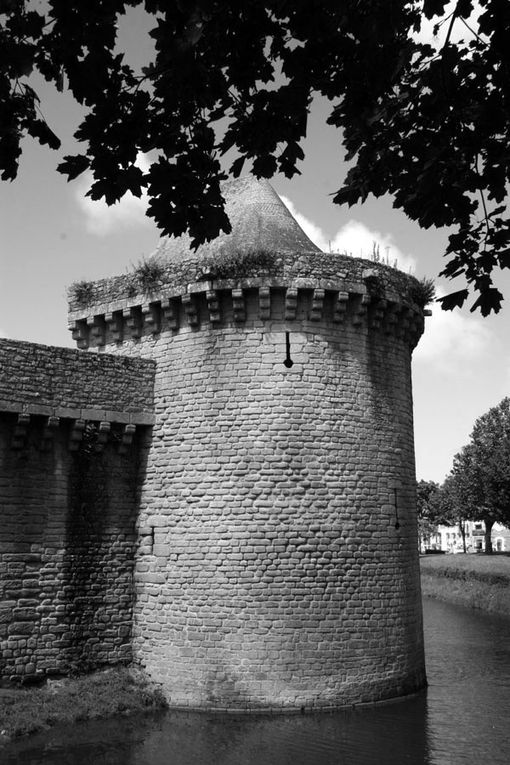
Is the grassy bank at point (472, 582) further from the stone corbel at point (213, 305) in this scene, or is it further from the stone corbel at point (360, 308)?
the stone corbel at point (213, 305)

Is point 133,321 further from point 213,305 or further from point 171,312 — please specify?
point 213,305

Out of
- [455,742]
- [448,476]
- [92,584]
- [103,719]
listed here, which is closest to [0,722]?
[103,719]

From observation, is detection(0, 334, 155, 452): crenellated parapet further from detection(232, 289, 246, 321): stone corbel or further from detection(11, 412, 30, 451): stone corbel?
detection(232, 289, 246, 321): stone corbel

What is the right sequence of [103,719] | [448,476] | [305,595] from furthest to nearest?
1. [448,476]
2. [305,595]
3. [103,719]

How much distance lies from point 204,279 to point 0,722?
799cm

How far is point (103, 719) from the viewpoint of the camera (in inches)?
470

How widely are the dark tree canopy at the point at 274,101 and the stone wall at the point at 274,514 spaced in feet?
25.1

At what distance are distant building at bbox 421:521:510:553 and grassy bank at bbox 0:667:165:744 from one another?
277 ft

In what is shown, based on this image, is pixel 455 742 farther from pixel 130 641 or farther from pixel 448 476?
pixel 448 476

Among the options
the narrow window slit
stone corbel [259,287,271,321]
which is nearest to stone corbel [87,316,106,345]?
stone corbel [259,287,271,321]

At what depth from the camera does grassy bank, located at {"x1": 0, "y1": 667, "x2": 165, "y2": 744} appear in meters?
11.2

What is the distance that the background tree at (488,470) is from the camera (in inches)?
1751

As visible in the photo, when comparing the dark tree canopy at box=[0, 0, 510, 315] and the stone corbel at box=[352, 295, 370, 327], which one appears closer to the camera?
the dark tree canopy at box=[0, 0, 510, 315]

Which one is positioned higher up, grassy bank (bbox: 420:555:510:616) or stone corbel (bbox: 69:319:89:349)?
stone corbel (bbox: 69:319:89:349)
